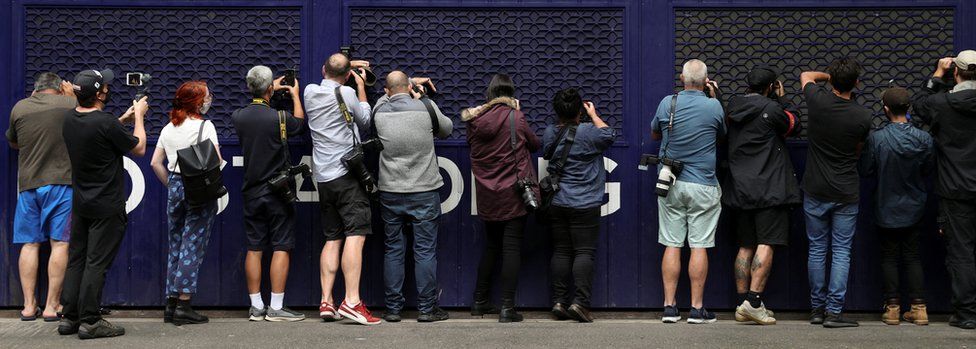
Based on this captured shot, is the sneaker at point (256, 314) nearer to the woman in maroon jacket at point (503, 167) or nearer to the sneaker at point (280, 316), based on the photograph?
the sneaker at point (280, 316)

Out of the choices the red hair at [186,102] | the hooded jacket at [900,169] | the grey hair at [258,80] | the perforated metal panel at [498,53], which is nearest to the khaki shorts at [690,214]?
the perforated metal panel at [498,53]

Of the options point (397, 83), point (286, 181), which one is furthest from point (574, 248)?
point (286, 181)

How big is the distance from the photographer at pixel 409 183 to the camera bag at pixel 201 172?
3.90ft

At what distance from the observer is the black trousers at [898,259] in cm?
845

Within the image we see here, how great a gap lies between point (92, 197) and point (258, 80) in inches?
59.4

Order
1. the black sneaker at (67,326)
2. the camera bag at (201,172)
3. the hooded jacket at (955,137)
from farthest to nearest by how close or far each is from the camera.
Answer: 1. the hooded jacket at (955,137)
2. the camera bag at (201,172)
3. the black sneaker at (67,326)

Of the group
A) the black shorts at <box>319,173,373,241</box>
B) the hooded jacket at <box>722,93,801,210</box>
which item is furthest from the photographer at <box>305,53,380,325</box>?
the hooded jacket at <box>722,93,801,210</box>

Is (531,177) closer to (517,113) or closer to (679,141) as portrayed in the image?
(517,113)

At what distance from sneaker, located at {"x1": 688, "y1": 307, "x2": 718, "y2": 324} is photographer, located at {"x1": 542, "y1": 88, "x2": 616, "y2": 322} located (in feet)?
2.49

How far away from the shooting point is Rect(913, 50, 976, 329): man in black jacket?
8.17 m

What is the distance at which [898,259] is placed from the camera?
8.55m

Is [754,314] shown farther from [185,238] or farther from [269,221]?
[185,238]

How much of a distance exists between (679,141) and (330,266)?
8.97 feet

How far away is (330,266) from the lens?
8.49 m
